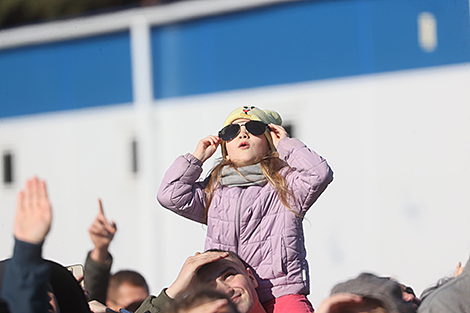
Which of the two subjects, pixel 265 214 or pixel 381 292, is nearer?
pixel 381 292

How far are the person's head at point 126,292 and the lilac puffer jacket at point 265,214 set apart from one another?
595 mm

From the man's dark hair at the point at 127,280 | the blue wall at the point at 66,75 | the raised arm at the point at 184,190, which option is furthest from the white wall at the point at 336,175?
the raised arm at the point at 184,190

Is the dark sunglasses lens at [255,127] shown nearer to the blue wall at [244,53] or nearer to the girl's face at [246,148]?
the girl's face at [246,148]

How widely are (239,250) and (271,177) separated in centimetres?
24

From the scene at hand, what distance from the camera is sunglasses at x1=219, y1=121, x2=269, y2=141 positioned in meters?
1.68

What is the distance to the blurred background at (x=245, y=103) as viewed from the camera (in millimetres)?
3645

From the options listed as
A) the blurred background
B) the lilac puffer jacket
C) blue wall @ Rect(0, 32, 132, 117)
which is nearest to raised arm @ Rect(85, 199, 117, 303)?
the lilac puffer jacket

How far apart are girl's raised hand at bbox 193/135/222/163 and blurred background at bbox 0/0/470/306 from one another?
2047 mm

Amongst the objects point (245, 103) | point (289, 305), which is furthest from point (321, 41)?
point (289, 305)

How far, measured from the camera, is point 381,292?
113 centimetres

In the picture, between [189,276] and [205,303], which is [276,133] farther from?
[205,303]

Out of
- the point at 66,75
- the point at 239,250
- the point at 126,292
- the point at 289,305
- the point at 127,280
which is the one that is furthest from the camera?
the point at 66,75

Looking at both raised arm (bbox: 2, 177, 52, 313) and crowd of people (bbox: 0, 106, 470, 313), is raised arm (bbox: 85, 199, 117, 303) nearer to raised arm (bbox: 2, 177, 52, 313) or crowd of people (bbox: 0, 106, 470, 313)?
crowd of people (bbox: 0, 106, 470, 313)

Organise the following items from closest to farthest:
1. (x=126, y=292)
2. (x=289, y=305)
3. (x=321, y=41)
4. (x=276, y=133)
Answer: (x=289, y=305) < (x=276, y=133) < (x=126, y=292) < (x=321, y=41)
